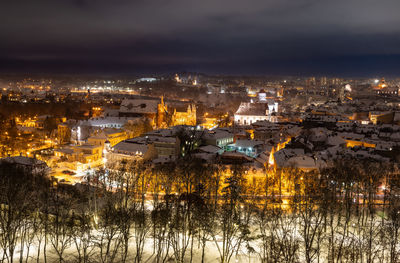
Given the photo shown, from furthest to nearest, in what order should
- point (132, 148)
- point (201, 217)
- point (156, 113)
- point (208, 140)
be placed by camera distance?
point (156, 113), point (208, 140), point (132, 148), point (201, 217)

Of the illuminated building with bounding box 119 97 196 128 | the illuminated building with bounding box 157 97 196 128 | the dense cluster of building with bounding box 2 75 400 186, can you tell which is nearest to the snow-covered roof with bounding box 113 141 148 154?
the dense cluster of building with bounding box 2 75 400 186

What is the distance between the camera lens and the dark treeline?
45.8 ft

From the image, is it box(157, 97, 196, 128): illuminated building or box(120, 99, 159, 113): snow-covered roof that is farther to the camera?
box(120, 99, 159, 113): snow-covered roof

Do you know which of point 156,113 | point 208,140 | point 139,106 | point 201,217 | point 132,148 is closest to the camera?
point 201,217

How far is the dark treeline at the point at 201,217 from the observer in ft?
45.8

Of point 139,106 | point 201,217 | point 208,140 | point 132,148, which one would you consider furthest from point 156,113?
point 201,217

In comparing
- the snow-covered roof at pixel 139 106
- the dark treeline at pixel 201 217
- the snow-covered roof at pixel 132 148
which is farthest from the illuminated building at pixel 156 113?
the dark treeline at pixel 201 217

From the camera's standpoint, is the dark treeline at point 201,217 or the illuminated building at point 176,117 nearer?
the dark treeline at point 201,217

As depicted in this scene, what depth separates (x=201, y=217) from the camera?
52.9ft

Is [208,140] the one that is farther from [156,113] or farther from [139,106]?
[139,106]

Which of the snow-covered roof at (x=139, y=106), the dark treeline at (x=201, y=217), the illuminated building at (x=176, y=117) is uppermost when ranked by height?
the snow-covered roof at (x=139, y=106)

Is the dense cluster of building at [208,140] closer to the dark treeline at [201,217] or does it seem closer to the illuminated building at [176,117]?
the illuminated building at [176,117]

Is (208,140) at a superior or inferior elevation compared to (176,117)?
inferior

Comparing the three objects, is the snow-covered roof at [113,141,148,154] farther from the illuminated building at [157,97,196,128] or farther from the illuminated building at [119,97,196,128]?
the illuminated building at [157,97,196,128]
